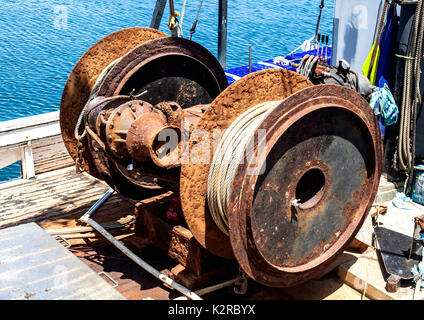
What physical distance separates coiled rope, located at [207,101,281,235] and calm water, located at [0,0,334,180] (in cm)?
1436

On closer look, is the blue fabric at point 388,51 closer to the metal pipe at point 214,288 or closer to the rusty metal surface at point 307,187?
the rusty metal surface at point 307,187

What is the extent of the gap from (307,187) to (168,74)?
6.30ft

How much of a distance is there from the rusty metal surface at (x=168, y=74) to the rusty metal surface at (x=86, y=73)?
0.60m

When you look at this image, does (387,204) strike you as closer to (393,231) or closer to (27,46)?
(393,231)

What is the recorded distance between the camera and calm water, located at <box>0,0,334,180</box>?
19.2 metres

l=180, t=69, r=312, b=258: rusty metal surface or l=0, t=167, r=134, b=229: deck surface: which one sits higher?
l=180, t=69, r=312, b=258: rusty metal surface

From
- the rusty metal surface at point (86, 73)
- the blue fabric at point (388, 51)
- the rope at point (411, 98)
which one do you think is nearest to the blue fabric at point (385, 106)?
the rope at point (411, 98)

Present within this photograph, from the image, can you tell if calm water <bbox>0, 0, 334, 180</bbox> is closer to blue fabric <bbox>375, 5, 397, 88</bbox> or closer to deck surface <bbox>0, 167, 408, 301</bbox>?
deck surface <bbox>0, 167, 408, 301</bbox>

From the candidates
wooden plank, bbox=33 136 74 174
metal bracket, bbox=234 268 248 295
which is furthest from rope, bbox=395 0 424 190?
wooden plank, bbox=33 136 74 174

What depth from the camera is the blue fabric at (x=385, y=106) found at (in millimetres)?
6383

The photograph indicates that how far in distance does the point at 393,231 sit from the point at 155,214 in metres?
2.40

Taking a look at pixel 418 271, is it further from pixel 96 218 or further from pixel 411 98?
pixel 96 218

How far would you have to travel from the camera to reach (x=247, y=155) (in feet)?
12.4

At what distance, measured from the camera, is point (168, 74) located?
18.1 feet
